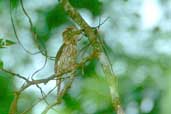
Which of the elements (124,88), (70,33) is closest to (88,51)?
(70,33)

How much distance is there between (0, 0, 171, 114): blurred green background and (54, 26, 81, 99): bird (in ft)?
0.80

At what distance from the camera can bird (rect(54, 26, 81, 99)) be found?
57.3 inches

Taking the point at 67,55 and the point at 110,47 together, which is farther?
the point at 110,47

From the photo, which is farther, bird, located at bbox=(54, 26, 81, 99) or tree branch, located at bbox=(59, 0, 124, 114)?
bird, located at bbox=(54, 26, 81, 99)

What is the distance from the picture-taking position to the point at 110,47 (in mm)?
2230

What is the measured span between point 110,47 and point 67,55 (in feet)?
2.56

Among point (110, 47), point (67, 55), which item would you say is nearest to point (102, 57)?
point (67, 55)

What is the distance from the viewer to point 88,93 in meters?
1.50

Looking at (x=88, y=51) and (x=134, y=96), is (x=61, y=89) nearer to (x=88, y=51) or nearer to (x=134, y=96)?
(x=88, y=51)

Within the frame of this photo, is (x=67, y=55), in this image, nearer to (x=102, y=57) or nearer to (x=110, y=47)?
(x=102, y=57)

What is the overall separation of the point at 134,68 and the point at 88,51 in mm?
483

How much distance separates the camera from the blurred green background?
1893 mm

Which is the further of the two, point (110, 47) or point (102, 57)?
point (110, 47)

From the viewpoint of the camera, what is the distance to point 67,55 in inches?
57.7
